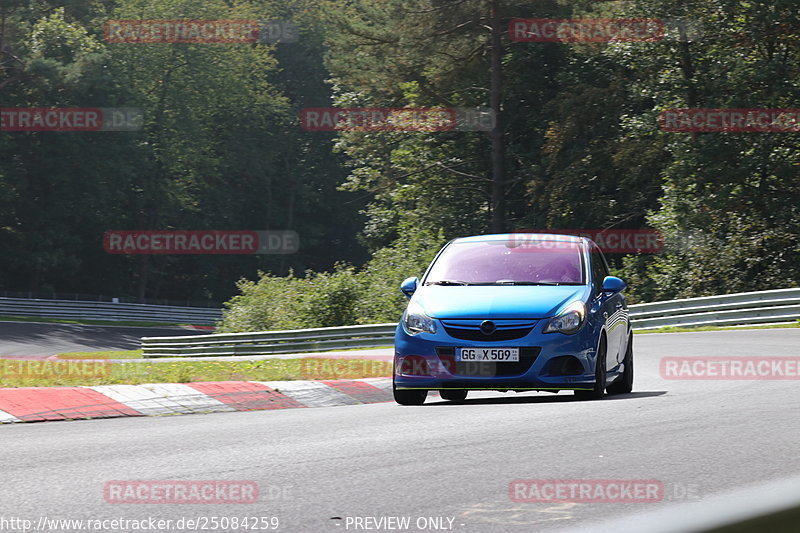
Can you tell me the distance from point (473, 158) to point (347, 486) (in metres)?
40.5

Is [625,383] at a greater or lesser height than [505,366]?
lesser

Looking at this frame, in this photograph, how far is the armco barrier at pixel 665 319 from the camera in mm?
26250

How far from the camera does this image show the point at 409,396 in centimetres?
1167

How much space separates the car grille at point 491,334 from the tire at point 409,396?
1005mm

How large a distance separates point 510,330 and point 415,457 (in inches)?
134

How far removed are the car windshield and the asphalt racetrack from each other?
125 cm

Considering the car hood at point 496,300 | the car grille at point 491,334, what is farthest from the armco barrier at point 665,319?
the car grille at point 491,334

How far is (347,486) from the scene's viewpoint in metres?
6.61

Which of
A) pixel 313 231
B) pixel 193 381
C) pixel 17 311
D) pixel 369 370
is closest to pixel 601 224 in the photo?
pixel 369 370

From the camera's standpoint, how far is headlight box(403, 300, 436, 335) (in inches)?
436

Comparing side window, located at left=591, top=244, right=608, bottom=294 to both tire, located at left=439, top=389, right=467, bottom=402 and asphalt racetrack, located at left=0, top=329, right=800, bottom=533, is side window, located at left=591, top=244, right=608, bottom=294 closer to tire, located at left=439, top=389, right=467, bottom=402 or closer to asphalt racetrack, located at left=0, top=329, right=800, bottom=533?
asphalt racetrack, located at left=0, top=329, right=800, bottom=533

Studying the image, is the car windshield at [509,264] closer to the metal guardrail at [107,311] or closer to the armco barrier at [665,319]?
the armco barrier at [665,319]

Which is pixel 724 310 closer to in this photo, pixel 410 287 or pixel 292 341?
pixel 292 341

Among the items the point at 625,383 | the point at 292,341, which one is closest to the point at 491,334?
the point at 625,383
